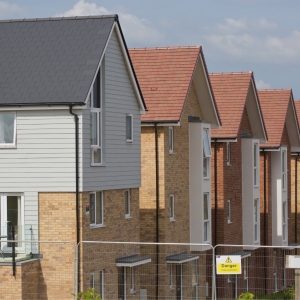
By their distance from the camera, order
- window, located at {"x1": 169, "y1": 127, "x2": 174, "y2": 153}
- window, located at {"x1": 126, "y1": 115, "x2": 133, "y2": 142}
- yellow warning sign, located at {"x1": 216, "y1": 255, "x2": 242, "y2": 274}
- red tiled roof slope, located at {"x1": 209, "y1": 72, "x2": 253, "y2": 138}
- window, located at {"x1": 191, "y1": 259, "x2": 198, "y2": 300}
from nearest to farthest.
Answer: yellow warning sign, located at {"x1": 216, "y1": 255, "x2": 242, "y2": 274} < window, located at {"x1": 126, "y1": 115, "x2": 133, "y2": 142} < window, located at {"x1": 169, "y1": 127, "x2": 174, "y2": 153} < window, located at {"x1": 191, "y1": 259, "x2": 198, "y2": 300} < red tiled roof slope, located at {"x1": 209, "y1": 72, "x2": 253, "y2": 138}

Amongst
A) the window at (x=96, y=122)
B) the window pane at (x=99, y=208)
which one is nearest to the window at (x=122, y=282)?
the window pane at (x=99, y=208)

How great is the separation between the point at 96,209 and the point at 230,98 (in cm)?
1371

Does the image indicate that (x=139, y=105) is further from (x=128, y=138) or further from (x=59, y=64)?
(x=59, y=64)

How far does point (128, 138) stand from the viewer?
104 ft

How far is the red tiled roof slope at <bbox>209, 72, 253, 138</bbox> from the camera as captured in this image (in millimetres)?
40156

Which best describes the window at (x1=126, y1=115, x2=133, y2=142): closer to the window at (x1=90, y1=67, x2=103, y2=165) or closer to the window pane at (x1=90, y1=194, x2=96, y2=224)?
the window at (x1=90, y1=67, x2=103, y2=165)

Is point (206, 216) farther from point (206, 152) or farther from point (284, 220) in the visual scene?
point (284, 220)

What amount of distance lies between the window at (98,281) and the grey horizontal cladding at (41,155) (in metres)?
2.78

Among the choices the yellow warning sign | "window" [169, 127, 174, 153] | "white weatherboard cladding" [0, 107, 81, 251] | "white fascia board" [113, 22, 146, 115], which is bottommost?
the yellow warning sign

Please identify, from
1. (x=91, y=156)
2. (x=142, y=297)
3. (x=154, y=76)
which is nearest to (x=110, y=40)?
(x=91, y=156)

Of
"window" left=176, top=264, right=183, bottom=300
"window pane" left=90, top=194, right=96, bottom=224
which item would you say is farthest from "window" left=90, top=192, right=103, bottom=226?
"window" left=176, top=264, right=183, bottom=300

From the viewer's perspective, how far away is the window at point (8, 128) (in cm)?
2788

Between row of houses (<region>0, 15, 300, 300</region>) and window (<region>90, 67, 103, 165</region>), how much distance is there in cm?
3

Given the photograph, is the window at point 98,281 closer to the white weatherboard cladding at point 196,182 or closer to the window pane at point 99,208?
the window pane at point 99,208
